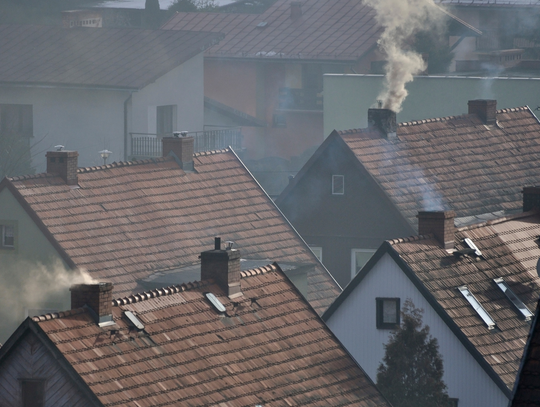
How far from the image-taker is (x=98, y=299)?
18.7 m

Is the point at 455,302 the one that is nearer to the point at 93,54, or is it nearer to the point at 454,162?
the point at 454,162

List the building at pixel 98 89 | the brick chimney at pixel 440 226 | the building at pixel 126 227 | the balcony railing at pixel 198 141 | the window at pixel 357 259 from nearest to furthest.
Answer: the brick chimney at pixel 440 226 → the building at pixel 126 227 → the window at pixel 357 259 → the balcony railing at pixel 198 141 → the building at pixel 98 89

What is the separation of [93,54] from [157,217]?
24644mm

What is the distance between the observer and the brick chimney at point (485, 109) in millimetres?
36875

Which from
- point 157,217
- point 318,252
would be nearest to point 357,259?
point 318,252

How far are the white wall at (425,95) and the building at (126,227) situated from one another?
1212cm

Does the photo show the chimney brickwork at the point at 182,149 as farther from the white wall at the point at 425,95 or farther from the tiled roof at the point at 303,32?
the tiled roof at the point at 303,32

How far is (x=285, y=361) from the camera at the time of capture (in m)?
20.8

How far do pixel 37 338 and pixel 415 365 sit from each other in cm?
699

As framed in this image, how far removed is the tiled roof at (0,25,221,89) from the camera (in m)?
52.3

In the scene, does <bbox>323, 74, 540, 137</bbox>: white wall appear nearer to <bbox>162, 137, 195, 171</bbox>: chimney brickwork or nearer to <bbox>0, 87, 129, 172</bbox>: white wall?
<bbox>0, 87, 129, 172</bbox>: white wall

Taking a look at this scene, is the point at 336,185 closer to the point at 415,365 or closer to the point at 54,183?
the point at 54,183

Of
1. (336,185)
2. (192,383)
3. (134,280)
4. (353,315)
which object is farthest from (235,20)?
(192,383)

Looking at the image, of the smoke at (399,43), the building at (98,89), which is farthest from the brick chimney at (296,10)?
the smoke at (399,43)
